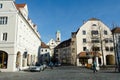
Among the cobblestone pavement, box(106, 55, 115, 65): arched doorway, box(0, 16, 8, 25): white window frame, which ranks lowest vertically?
the cobblestone pavement

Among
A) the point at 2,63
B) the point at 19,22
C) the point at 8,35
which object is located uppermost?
the point at 19,22

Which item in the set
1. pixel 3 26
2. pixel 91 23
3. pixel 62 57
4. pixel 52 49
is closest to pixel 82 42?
pixel 91 23

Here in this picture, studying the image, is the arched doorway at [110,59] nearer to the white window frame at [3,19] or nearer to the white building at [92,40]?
the white building at [92,40]

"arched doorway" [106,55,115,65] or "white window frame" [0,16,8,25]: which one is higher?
"white window frame" [0,16,8,25]

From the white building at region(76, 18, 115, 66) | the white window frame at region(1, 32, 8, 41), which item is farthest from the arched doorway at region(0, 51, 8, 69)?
the white building at region(76, 18, 115, 66)

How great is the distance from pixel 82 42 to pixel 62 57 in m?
33.4

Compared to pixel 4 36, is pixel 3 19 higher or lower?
higher

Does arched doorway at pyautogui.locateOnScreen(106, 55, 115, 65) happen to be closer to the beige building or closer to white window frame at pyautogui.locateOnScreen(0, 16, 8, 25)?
the beige building

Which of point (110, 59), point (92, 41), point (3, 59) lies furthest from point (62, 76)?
point (110, 59)

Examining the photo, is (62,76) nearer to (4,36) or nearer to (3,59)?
(3,59)

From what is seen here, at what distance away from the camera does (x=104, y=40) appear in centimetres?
6844

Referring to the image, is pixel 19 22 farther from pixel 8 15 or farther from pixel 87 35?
pixel 87 35

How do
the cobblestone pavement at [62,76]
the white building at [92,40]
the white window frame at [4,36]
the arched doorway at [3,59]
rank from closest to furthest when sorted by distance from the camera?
the cobblestone pavement at [62,76] < the arched doorway at [3,59] < the white window frame at [4,36] < the white building at [92,40]

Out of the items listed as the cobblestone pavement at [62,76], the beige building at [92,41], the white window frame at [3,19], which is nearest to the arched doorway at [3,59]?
the cobblestone pavement at [62,76]
